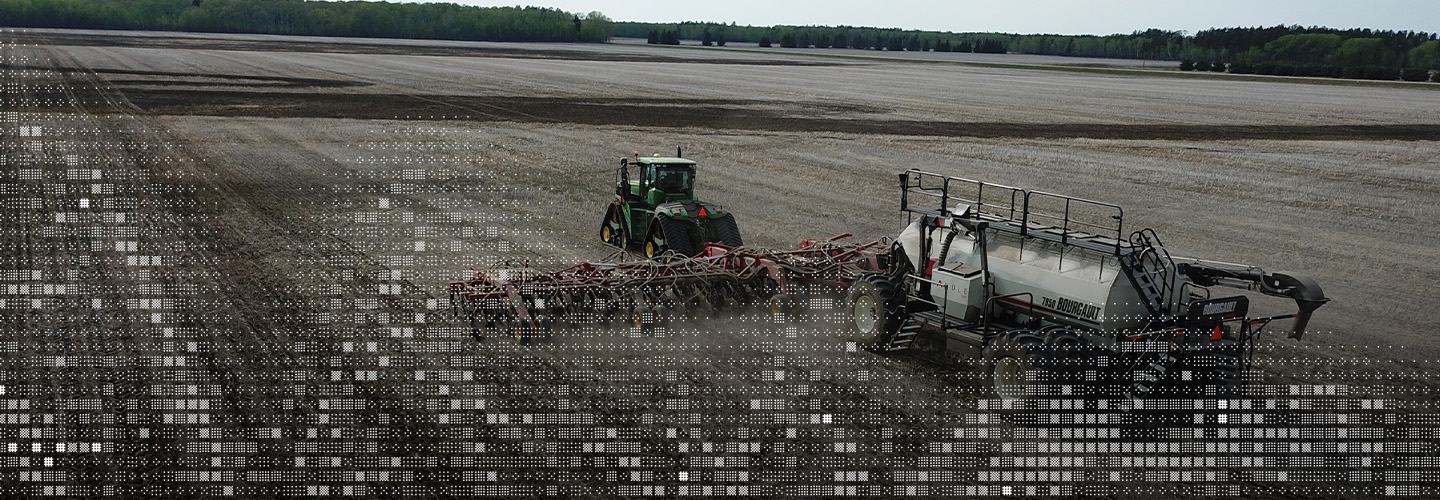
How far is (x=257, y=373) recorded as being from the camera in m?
14.1

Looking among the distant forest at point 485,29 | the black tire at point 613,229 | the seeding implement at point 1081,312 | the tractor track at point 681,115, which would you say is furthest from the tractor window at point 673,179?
the distant forest at point 485,29

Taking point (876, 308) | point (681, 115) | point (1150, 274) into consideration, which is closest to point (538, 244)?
point (876, 308)

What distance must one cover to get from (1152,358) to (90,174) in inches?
1148

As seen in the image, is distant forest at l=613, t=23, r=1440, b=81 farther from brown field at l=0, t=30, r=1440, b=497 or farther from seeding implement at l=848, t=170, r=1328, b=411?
seeding implement at l=848, t=170, r=1328, b=411

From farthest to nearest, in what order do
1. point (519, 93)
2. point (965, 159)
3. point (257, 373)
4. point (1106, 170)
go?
point (519, 93), point (965, 159), point (1106, 170), point (257, 373)

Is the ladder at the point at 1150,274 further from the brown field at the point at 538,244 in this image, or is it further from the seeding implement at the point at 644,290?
the seeding implement at the point at 644,290

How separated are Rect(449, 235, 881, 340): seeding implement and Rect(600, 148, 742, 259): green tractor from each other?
2014mm

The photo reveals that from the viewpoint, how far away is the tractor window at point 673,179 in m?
21.0

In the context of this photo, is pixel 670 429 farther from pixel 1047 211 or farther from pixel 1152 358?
pixel 1047 211

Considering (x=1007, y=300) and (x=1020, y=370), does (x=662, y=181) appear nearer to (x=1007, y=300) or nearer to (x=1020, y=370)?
(x=1007, y=300)

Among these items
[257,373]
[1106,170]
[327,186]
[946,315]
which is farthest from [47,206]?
[1106,170]

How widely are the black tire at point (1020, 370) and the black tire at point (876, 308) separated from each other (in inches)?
68.4

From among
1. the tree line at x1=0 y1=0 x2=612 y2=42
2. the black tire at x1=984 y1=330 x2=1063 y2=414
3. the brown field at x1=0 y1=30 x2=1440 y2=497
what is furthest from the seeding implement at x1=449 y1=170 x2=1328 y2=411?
the tree line at x1=0 y1=0 x2=612 y2=42

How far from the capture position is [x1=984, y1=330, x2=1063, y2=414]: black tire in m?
12.4
